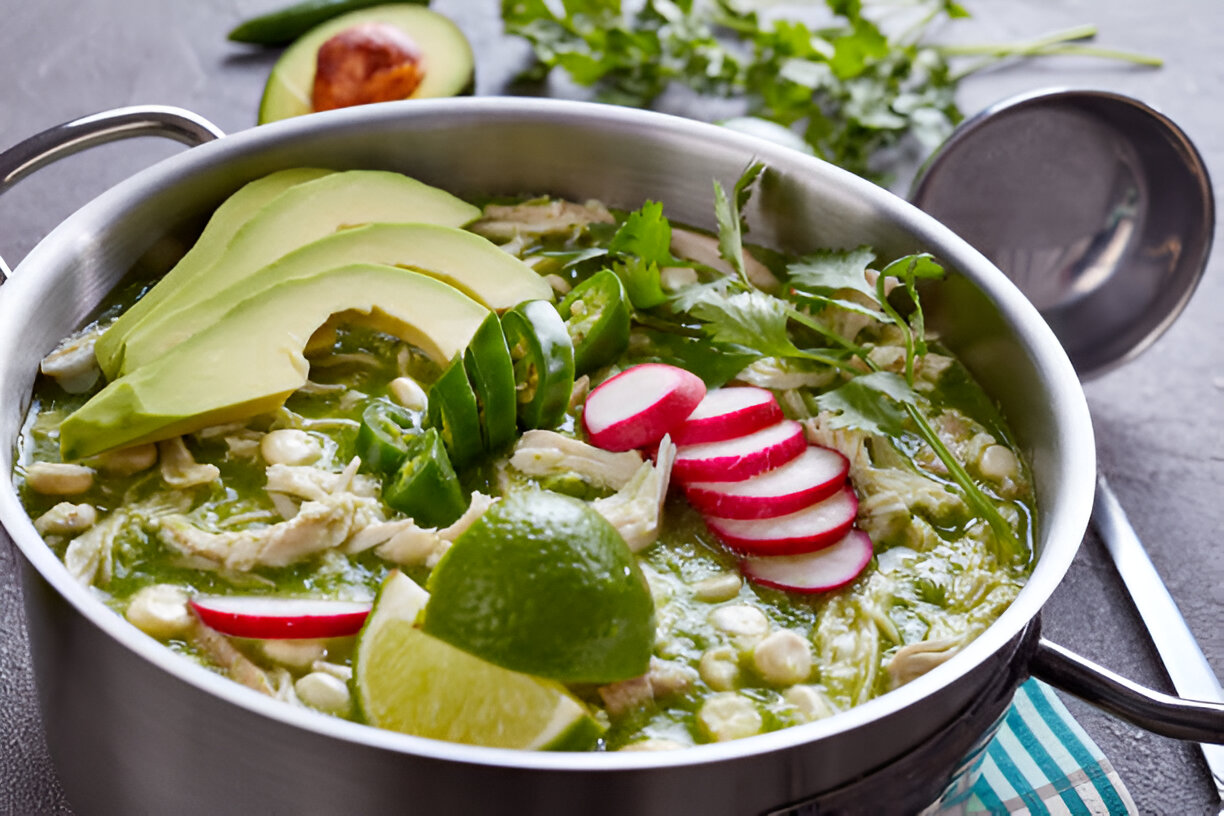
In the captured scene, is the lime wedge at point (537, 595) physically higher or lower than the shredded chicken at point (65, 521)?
higher

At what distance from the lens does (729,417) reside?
78.6 inches

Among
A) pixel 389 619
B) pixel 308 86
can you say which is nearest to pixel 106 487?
pixel 389 619

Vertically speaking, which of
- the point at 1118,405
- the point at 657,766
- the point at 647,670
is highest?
the point at 657,766

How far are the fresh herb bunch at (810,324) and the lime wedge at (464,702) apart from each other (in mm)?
702

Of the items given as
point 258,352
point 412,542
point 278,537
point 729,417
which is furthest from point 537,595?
point 258,352

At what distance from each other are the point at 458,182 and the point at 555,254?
0.35m

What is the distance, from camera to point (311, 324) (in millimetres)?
2025

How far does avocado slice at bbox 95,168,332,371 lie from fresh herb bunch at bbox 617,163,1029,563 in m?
0.64

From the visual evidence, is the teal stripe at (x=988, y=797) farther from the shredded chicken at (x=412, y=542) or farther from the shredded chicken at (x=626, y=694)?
the shredded chicken at (x=412, y=542)

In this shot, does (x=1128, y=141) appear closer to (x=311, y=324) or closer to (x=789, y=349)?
(x=789, y=349)

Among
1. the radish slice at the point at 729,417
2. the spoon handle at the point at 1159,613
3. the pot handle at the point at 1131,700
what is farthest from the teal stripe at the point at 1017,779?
the radish slice at the point at 729,417

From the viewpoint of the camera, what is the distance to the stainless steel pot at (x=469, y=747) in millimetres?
1374

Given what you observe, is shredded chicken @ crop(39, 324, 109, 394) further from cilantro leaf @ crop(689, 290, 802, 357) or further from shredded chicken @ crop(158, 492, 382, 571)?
cilantro leaf @ crop(689, 290, 802, 357)

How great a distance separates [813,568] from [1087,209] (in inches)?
66.4
